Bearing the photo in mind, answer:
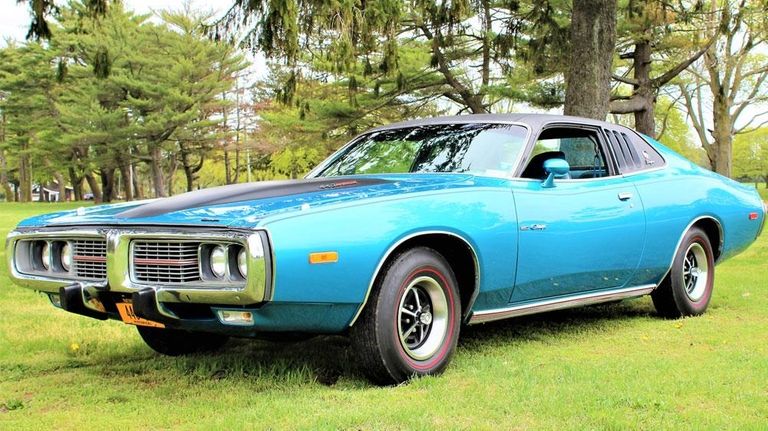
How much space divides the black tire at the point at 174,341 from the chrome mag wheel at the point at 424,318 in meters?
1.49

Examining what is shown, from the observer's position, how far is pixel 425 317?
4.16m

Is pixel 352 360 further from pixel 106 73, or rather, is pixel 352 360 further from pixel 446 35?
pixel 446 35

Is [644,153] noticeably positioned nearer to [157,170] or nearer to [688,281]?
[688,281]

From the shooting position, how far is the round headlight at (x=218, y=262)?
11.7ft

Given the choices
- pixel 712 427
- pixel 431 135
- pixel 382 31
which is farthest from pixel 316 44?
pixel 712 427

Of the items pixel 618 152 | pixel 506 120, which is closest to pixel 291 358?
pixel 506 120

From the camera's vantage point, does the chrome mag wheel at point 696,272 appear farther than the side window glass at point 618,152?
Yes

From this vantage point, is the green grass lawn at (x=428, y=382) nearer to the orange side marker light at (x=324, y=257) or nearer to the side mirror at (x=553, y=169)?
the orange side marker light at (x=324, y=257)

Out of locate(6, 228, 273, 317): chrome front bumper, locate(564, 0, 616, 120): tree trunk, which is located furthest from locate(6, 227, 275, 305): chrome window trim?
locate(564, 0, 616, 120): tree trunk

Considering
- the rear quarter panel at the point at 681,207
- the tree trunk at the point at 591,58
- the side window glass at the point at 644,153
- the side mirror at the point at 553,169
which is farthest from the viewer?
the tree trunk at the point at 591,58

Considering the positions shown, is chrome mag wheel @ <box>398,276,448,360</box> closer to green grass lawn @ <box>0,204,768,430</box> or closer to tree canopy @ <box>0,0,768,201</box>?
green grass lawn @ <box>0,204,768,430</box>

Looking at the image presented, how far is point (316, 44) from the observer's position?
1100 centimetres

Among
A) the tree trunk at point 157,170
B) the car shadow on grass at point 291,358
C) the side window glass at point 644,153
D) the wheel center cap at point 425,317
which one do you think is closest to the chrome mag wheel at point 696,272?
the car shadow on grass at point 291,358

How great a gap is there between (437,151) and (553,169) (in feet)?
2.62
